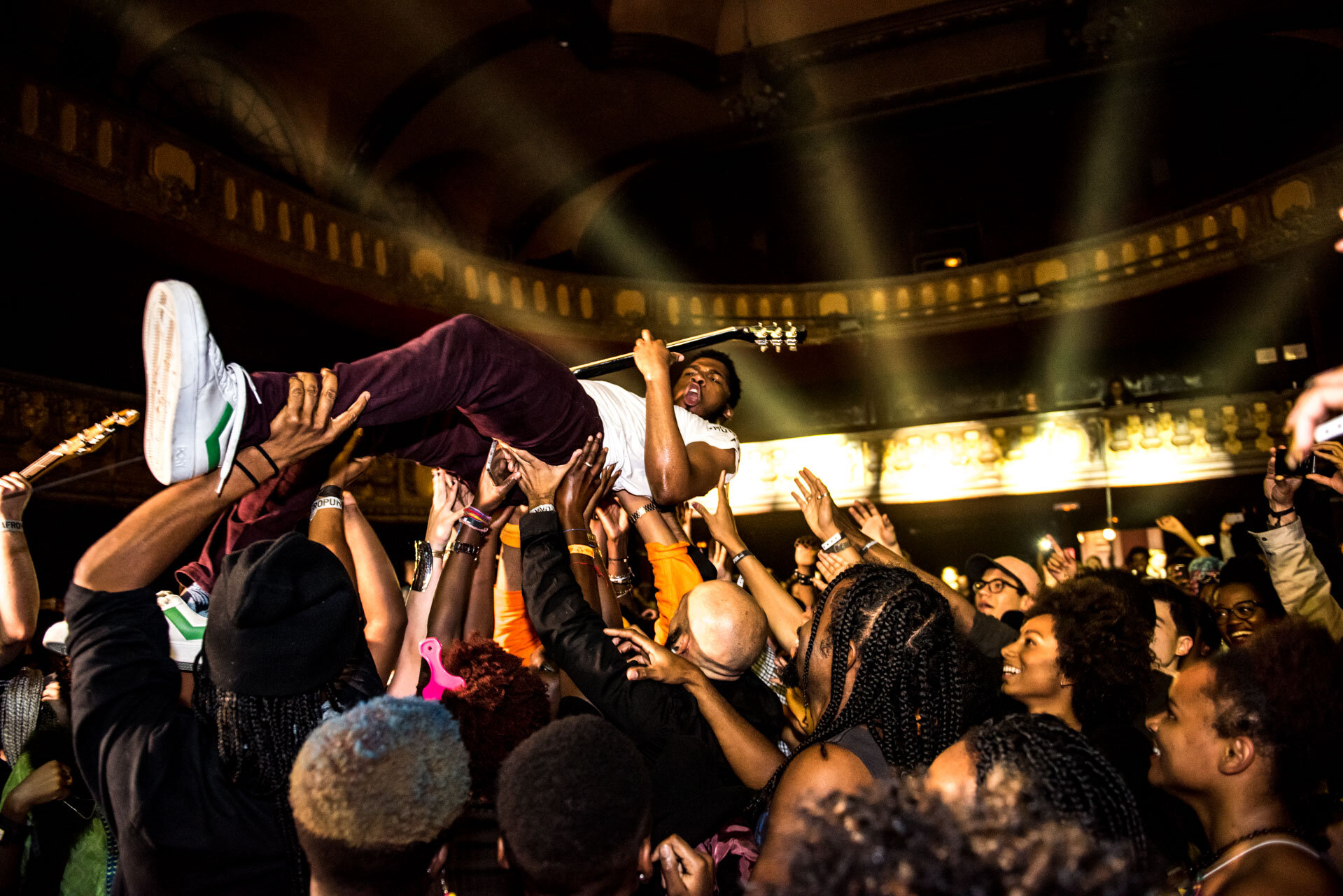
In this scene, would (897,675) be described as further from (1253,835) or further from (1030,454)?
(1030,454)

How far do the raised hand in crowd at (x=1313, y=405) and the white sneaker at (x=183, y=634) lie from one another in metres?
1.94

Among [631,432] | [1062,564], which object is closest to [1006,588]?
[1062,564]

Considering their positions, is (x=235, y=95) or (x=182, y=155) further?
(x=235, y=95)

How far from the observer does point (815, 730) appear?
66.1 inches

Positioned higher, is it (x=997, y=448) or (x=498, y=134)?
(x=498, y=134)

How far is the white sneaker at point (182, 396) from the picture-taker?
1706mm

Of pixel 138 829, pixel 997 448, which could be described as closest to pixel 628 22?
pixel 997 448

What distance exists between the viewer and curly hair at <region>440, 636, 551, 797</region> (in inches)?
69.9

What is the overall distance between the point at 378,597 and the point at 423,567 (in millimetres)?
595

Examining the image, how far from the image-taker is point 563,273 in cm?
1166

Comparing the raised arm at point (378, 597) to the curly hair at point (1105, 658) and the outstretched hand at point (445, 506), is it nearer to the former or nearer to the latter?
the outstretched hand at point (445, 506)

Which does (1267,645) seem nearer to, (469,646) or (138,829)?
(469,646)

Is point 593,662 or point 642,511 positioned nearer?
point 593,662

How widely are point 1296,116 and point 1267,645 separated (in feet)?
40.6
